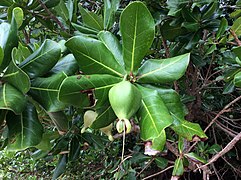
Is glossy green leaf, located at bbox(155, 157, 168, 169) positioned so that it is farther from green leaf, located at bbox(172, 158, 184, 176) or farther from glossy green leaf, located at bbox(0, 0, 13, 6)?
glossy green leaf, located at bbox(0, 0, 13, 6)

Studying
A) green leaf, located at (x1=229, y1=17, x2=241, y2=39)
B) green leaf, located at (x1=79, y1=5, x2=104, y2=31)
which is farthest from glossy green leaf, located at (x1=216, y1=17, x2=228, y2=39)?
green leaf, located at (x1=79, y1=5, x2=104, y2=31)

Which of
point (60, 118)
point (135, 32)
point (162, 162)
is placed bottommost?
point (162, 162)

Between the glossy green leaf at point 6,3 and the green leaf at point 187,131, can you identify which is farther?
the glossy green leaf at point 6,3

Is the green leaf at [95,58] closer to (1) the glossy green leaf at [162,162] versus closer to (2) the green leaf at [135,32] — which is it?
(2) the green leaf at [135,32]

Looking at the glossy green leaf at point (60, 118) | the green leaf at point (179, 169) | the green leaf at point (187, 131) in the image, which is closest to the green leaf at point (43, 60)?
the glossy green leaf at point (60, 118)

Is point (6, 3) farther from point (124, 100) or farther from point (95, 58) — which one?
point (124, 100)

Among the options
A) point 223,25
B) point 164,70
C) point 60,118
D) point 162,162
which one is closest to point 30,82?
point 60,118
